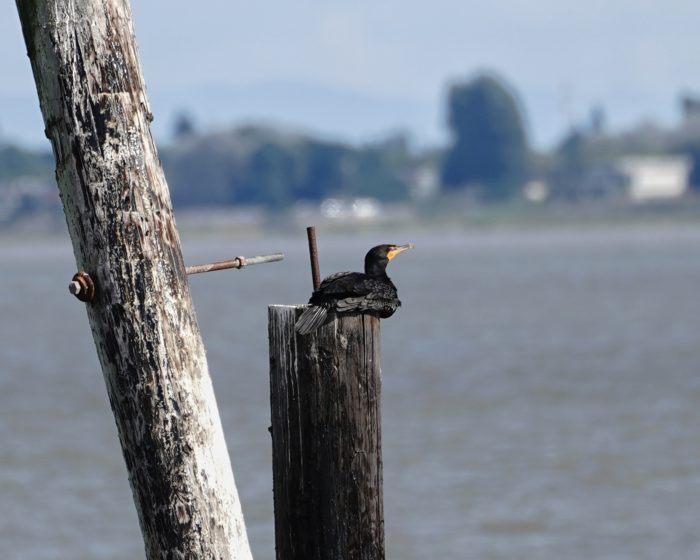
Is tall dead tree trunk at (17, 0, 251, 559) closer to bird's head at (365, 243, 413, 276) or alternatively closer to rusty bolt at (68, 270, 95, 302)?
rusty bolt at (68, 270, 95, 302)

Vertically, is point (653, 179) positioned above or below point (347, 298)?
below

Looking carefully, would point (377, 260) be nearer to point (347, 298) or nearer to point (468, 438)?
point (347, 298)

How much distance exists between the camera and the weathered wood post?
4.17 meters

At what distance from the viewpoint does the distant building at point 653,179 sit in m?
172

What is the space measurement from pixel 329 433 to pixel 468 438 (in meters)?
15.6

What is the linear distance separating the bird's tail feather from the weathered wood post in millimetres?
23

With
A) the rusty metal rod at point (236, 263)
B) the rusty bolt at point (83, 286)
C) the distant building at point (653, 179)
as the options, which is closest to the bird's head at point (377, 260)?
the rusty metal rod at point (236, 263)

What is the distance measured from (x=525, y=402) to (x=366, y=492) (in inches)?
781

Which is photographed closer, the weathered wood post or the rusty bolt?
the rusty bolt

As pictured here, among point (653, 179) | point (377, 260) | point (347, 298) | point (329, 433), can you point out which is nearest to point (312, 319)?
point (347, 298)

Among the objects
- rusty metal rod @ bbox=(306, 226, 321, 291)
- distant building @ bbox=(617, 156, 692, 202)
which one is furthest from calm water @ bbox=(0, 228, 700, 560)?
distant building @ bbox=(617, 156, 692, 202)

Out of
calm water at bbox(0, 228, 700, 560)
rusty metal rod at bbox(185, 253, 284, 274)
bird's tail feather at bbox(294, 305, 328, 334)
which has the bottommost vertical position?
calm water at bbox(0, 228, 700, 560)

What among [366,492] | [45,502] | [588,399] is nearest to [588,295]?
[588,399]

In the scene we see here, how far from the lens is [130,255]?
3.76 m
